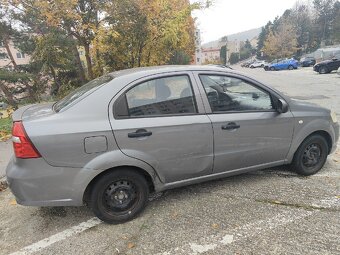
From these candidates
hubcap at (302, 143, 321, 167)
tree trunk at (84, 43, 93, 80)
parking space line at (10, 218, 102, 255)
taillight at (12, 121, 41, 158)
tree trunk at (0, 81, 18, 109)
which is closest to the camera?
taillight at (12, 121, 41, 158)

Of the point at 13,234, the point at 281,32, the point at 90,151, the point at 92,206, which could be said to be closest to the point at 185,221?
the point at 92,206

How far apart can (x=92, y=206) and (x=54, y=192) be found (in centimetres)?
41

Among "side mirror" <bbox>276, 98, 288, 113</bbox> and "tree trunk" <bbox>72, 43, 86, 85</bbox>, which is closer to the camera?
"side mirror" <bbox>276, 98, 288, 113</bbox>

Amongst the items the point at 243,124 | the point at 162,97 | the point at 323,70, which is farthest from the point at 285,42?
the point at 162,97

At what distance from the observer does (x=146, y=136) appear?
9.87 ft

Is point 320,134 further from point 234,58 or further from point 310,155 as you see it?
point 234,58

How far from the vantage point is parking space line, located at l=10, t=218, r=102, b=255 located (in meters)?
2.83

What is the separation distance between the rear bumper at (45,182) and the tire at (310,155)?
267 centimetres

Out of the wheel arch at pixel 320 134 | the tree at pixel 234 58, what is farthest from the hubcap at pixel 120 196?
the tree at pixel 234 58

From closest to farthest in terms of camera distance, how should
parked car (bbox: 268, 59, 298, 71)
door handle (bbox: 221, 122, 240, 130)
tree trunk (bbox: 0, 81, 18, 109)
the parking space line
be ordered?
the parking space line → door handle (bbox: 221, 122, 240, 130) → tree trunk (bbox: 0, 81, 18, 109) → parked car (bbox: 268, 59, 298, 71)

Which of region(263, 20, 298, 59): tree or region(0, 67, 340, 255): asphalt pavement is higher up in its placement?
region(263, 20, 298, 59): tree

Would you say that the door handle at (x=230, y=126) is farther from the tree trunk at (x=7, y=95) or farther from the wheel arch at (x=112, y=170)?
the tree trunk at (x=7, y=95)

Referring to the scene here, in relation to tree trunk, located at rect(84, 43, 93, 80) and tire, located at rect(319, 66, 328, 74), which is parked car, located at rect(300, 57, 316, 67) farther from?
tree trunk, located at rect(84, 43, 93, 80)

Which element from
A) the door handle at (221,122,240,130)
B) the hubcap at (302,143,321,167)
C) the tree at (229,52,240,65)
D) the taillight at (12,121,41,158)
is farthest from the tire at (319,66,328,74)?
the tree at (229,52,240,65)
